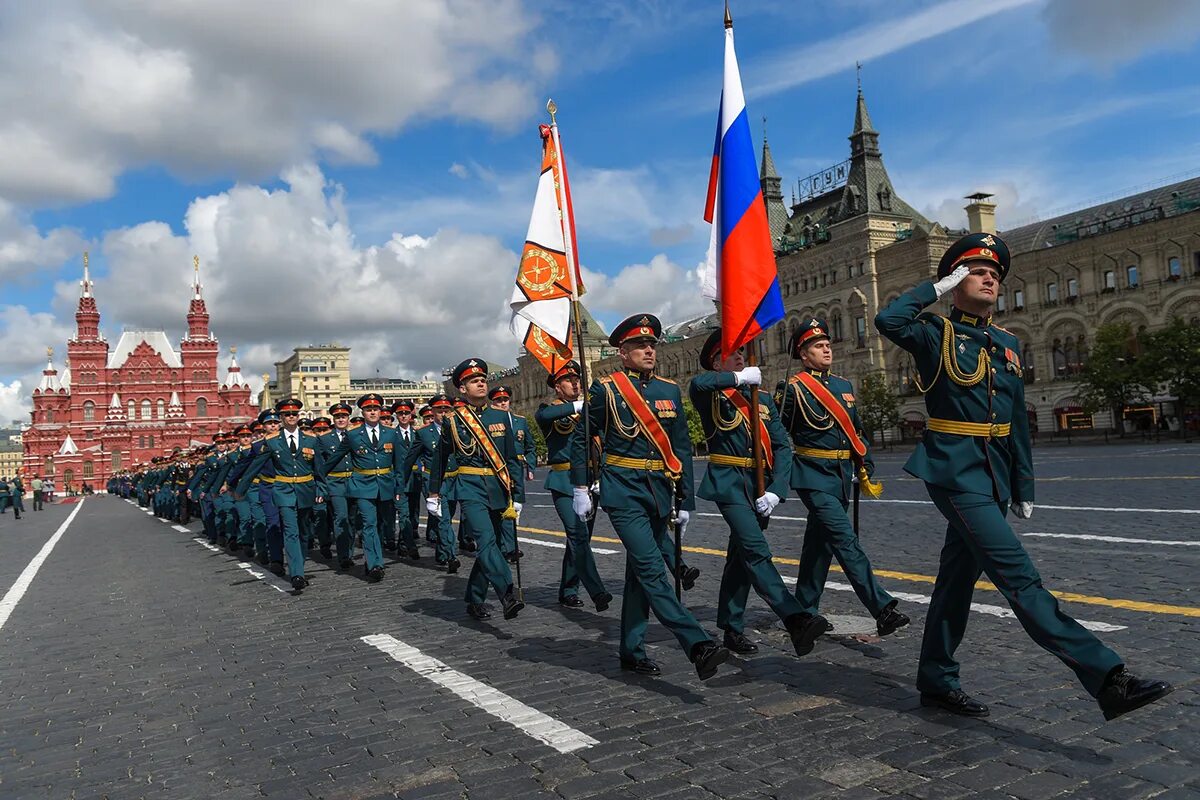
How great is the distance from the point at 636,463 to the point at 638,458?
0.03 meters

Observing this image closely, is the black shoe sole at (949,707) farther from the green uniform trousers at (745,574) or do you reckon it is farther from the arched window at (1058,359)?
the arched window at (1058,359)

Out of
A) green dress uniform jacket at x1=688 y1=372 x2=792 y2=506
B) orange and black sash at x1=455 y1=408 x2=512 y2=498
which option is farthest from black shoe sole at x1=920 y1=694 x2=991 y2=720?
orange and black sash at x1=455 y1=408 x2=512 y2=498

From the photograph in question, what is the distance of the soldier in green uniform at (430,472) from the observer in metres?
8.95

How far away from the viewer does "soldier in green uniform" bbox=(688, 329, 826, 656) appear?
561 centimetres

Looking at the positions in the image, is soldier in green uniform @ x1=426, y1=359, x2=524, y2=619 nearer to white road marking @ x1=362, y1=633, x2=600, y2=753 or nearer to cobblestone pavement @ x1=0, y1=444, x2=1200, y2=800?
cobblestone pavement @ x1=0, y1=444, x2=1200, y2=800

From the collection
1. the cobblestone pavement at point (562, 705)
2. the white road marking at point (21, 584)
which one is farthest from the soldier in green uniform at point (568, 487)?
the white road marking at point (21, 584)

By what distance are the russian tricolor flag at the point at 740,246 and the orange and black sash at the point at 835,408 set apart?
1.57 feet

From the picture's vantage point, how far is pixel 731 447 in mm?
6035

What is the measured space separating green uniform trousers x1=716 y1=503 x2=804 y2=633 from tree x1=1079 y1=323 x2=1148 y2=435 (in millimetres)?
40659

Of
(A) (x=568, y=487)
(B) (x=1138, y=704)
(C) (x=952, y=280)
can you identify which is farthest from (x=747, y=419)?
(A) (x=568, y=487)

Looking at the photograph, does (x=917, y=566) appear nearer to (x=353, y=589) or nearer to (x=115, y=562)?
(x=353, y=589)

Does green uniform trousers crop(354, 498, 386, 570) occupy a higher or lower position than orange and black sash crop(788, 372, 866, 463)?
lower

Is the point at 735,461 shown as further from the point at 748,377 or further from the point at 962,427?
→ the point at 962,427

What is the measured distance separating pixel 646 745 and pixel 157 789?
2.25 metres
